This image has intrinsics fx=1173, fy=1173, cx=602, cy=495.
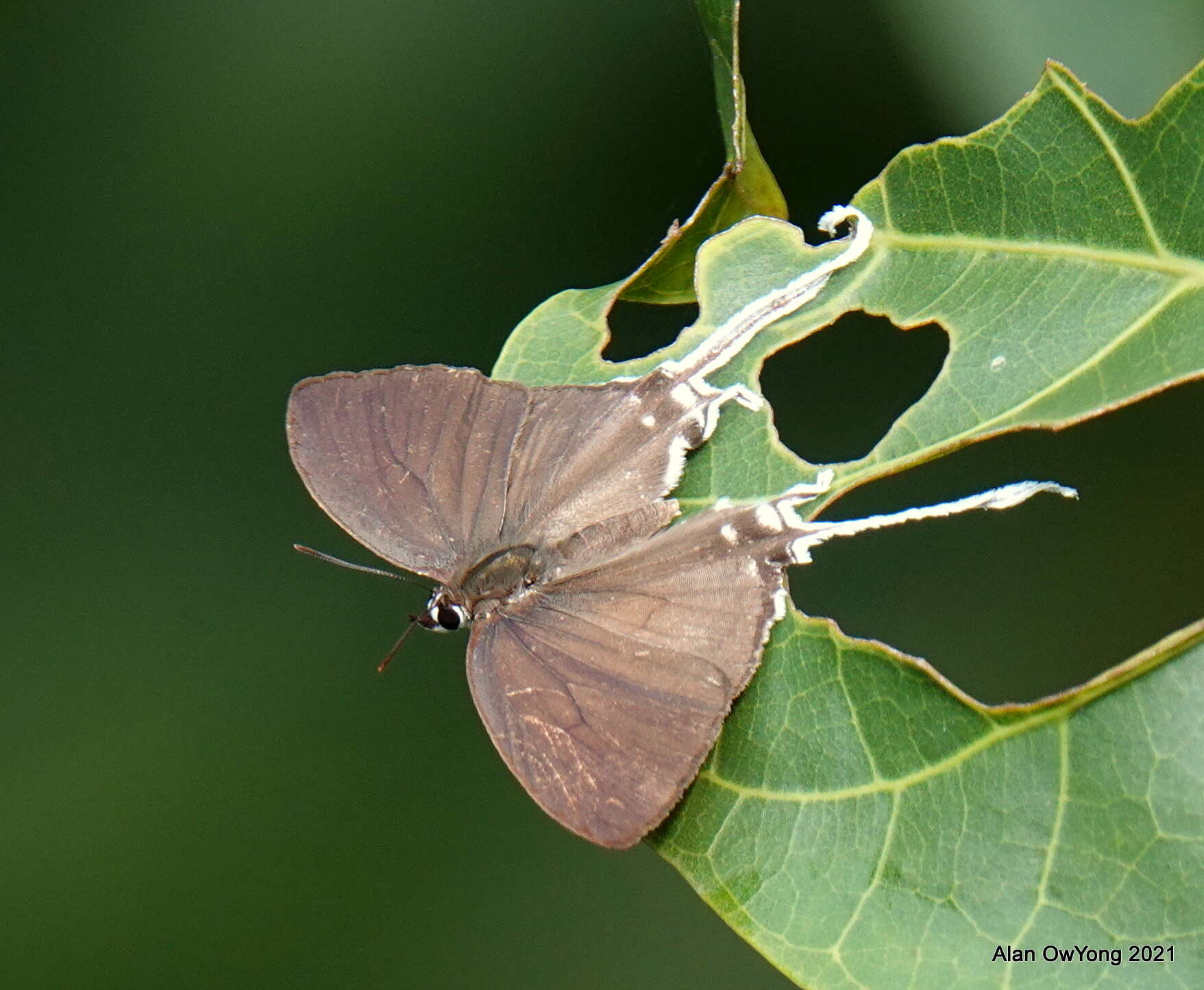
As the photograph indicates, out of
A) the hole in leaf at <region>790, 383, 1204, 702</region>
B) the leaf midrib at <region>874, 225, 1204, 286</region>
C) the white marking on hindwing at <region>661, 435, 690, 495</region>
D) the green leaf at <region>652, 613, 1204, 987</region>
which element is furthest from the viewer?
the hole in leaf at <region>790, 383, 1204, 702</region>

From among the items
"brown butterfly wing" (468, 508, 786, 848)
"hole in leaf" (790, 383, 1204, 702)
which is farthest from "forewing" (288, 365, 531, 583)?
"hole in leaf" (790, 383, 1204, 702)

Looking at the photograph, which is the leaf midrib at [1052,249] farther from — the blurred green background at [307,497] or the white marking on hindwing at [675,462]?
the blurred green background at [307,497]

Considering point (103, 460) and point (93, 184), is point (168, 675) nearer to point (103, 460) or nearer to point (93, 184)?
point (103, 460)

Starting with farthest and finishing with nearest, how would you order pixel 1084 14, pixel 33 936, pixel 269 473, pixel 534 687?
pixel 269 473, pixel 33 936, pixel 1084 14, pixel 534 687

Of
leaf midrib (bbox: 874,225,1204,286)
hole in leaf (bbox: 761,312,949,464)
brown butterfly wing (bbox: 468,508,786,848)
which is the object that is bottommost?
hole in leaf (bbox: 761,312,949,464)

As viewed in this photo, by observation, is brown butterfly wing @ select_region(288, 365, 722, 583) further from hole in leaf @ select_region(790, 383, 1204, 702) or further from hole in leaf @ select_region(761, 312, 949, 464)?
hole in leaf @ select_region(761, 312, 949, 464)

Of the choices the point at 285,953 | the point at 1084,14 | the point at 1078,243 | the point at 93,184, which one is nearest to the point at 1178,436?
the point at 1084,14
